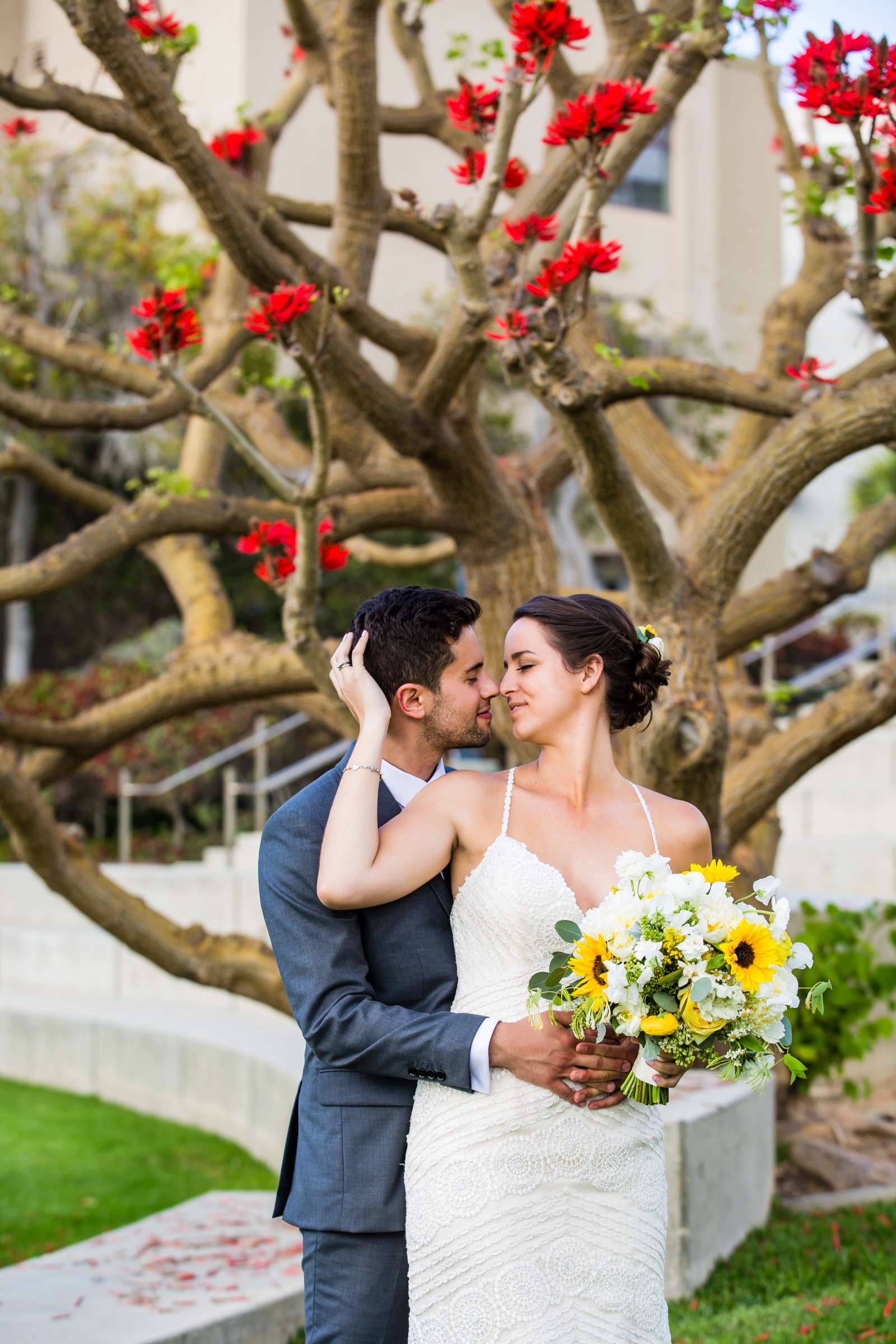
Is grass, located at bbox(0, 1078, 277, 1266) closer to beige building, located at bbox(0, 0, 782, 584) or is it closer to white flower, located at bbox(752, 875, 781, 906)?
white flower, located at bbox(752, 875, 781, 906)

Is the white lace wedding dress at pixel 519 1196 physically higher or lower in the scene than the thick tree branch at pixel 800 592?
lower

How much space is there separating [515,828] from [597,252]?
185 cm

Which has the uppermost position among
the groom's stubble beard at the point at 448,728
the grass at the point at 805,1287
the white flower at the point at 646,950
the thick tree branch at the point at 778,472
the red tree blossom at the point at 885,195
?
the red tree blossom at the point at 885,195

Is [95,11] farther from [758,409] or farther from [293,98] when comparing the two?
[293,98]

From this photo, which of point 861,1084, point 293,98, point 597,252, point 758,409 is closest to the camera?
point 597,252

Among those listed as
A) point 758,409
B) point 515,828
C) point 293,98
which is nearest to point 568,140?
point 758,409

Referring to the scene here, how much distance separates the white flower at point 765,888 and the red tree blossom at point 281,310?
228cm

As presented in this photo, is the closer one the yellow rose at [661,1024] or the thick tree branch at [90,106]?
the yellow rose at [661,1024]

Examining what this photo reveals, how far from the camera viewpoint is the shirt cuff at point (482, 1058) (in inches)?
107

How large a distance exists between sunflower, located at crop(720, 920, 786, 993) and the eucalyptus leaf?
0.80 feet

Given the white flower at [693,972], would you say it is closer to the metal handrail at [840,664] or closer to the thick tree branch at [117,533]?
the thick tree branch at [117,533]

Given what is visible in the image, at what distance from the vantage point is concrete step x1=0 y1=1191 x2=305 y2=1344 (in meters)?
4.23

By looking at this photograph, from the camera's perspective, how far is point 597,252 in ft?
13.2

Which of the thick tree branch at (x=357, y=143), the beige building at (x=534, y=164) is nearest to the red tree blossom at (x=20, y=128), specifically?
the thick tree branch at (x=357, y=143)
